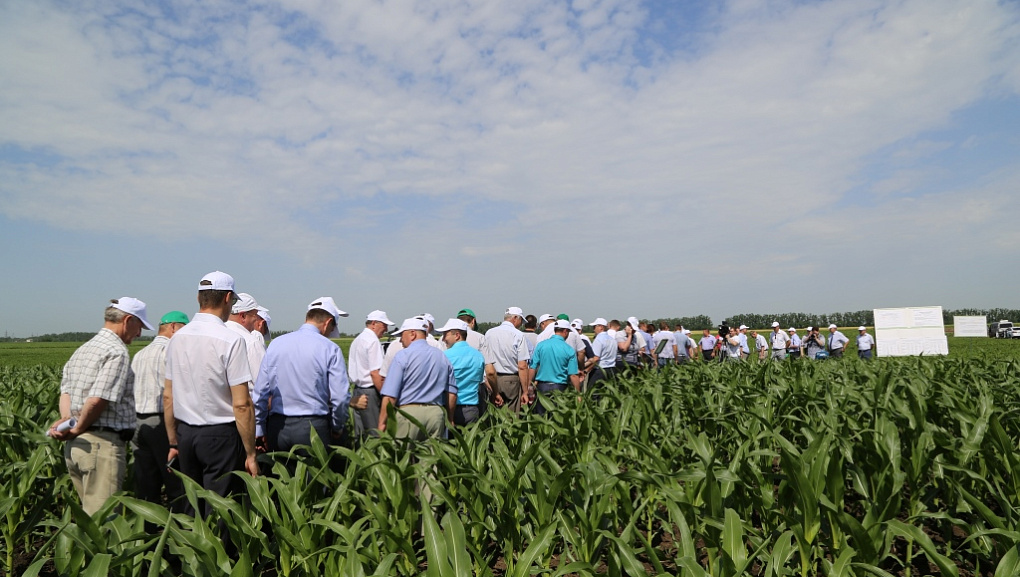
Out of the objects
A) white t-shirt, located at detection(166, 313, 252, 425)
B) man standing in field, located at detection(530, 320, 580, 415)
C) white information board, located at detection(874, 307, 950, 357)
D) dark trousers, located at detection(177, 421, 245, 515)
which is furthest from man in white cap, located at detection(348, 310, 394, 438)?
white information board, located at detection(874, 307, 950, 357)

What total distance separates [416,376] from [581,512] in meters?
2.85

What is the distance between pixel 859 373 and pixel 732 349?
916 cm

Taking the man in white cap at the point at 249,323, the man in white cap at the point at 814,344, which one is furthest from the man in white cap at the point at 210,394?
the man in white cap at the point at 814,344

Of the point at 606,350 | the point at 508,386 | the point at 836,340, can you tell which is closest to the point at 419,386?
the point at 508,386

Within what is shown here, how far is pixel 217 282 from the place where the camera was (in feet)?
13.9

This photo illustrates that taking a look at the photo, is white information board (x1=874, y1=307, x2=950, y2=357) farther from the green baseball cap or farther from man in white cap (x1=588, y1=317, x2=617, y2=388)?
the green baseball cap

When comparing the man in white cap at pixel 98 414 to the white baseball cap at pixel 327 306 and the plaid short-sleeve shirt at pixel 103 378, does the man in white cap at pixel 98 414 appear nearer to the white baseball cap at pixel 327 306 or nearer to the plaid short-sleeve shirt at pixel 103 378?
the plaid short-sleeve shirt at pixel 103 378

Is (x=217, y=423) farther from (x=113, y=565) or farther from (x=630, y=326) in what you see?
(x=630, y=326)

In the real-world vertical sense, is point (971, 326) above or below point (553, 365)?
above

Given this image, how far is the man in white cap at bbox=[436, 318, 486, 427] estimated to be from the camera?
22.5 ft

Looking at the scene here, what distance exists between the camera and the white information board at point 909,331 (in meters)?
27.7

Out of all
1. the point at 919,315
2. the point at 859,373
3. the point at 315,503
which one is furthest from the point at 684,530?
the point at 919,315

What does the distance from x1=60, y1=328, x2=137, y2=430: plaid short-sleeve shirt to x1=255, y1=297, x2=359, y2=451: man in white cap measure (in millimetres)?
943

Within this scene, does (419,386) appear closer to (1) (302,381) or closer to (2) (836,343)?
(1) (302,381)
